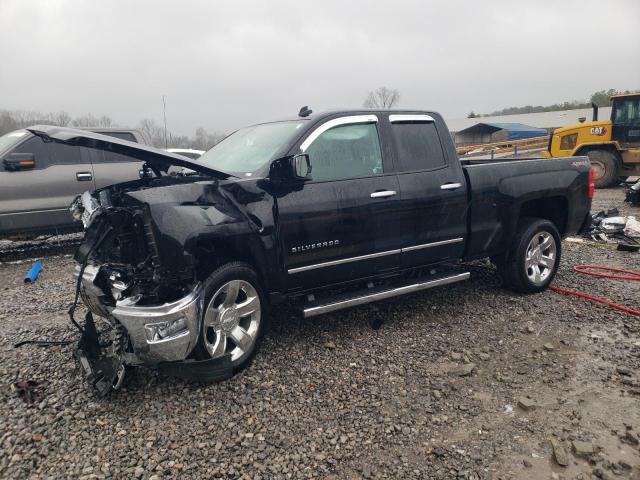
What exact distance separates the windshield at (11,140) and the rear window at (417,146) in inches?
237

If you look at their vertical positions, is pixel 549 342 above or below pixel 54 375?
below

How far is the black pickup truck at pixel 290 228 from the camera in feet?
10.2

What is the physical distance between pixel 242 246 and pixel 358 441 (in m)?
1.57

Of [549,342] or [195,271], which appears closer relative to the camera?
[195,271]

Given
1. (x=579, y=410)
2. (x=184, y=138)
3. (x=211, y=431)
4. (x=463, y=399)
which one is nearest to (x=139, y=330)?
(x=211, y=431)

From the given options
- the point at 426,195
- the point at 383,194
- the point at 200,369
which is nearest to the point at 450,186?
the point at 426,195

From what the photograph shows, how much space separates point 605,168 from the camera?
1420 centimetres

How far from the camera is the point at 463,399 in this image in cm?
323

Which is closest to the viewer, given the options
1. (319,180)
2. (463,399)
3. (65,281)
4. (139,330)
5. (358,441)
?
(358,441)

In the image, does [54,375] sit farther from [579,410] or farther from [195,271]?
[579,410]

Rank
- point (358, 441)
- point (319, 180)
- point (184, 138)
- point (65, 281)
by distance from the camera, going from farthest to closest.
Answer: point (184, 138) < point (65, 281) < point (319, 180) < point (358, 441)

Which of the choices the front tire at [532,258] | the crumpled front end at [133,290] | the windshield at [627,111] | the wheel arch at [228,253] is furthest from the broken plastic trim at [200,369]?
the windshield at [627,111]

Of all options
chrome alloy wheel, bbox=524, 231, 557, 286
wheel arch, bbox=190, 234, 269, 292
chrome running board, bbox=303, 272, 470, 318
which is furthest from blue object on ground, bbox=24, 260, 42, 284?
chrome alloy wheel, bbox=524, 231, 557, 286

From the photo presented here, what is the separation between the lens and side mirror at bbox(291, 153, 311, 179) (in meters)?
3.49
